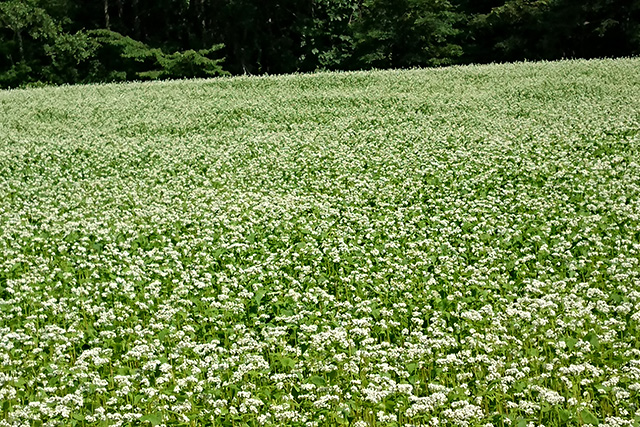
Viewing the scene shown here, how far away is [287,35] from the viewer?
61969 millimetres

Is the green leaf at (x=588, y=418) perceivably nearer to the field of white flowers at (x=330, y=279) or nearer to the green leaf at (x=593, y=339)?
the field of white flowers at (x=330, y=279)

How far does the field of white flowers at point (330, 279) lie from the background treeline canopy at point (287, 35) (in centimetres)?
3275

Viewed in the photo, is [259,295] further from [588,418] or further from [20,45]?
[20,45]

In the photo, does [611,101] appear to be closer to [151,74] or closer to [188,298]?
[188,298]

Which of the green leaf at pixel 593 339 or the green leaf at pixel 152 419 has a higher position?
the green leaf at pixel 593 339

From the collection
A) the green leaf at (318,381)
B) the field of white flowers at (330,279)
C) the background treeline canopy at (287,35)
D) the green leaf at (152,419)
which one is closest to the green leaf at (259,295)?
Result: the field of white flowers at (330,279)

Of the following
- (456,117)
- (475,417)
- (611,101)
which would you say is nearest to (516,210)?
(475,417)

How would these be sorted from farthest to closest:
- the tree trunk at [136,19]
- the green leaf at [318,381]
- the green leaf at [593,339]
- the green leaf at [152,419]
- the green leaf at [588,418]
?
the tree trunk at [136,19]
the green leaf at [593,339]
the green leaf at [318,381]
the green leaf at [152,419]
the green leaf at [588,418]

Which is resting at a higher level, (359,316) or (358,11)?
(358,11)

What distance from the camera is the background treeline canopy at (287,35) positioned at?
50.3m

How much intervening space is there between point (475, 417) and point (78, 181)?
13.0m

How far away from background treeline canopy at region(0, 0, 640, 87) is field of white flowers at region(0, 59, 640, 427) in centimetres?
3275

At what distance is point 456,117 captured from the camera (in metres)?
22.6

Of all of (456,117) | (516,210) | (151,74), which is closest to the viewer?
(516,210)
